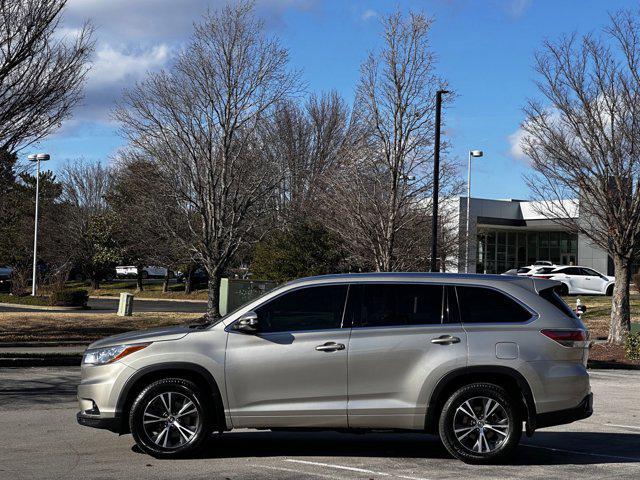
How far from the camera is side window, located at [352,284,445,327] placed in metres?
8.14

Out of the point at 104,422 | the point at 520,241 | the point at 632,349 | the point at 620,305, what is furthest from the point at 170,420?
the point at 520,241

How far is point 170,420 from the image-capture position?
315 inches

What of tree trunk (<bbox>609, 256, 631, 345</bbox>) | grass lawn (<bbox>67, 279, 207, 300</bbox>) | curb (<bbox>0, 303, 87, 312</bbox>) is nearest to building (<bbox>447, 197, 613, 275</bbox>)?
grass lawn (<bbox>67, 279, 207, 300</bbox>)

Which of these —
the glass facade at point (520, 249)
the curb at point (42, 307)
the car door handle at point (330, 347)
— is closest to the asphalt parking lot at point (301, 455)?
the car door handle at point (330, 347)

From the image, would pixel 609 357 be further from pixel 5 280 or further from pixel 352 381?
pixel 5 280

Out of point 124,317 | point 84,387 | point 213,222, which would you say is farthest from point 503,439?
point 124,317

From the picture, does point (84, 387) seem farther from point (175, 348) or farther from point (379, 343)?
point (379, 343)

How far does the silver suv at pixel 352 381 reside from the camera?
7.93 metres

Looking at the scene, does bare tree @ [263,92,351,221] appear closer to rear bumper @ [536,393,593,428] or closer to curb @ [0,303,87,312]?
curb @ [0,303,87,312]

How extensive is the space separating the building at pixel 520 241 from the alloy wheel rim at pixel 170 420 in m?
46.7

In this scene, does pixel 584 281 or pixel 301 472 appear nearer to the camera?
pixel 301 472

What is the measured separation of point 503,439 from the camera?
313 inches

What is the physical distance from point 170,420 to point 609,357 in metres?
15.2

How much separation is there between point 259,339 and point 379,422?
1.36 meters
